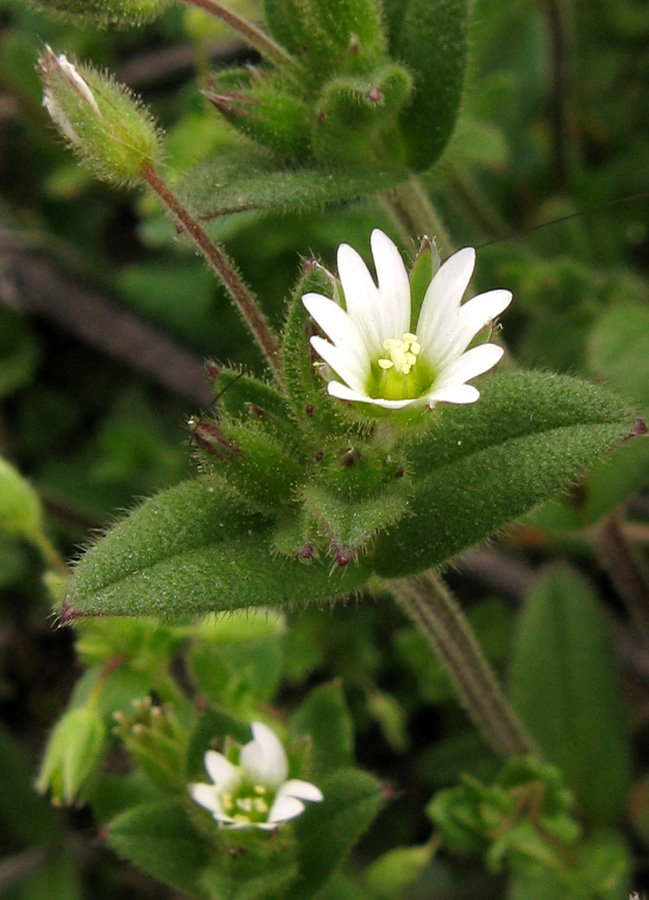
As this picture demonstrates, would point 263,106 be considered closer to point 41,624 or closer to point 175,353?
point 175,353

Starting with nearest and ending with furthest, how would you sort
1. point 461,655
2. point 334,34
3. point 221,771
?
point 221,771, point 334,34, point 461,655

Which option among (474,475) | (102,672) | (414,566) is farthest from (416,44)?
(102,672)

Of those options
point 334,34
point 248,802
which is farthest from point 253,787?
point 334,34

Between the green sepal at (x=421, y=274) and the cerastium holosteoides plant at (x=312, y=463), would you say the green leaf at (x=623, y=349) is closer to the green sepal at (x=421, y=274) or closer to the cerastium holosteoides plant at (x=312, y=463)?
the cerastium holosteoides plant at (x=312, y=463)

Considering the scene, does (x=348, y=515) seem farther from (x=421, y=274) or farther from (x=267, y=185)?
(x=267, y=185)

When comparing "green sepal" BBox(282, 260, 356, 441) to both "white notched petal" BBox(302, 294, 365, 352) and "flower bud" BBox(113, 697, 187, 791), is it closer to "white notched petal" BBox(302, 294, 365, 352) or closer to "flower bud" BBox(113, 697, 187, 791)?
"white notched petal" BBox(302, 294, 365, 352)

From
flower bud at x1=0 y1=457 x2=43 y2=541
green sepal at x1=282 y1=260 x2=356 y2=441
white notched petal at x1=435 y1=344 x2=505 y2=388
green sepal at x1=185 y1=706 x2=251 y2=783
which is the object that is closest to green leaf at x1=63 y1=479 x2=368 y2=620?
green sepal at x1=282 y1=260 x2=356 y2=441
